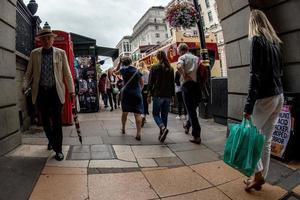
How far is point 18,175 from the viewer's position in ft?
13.7

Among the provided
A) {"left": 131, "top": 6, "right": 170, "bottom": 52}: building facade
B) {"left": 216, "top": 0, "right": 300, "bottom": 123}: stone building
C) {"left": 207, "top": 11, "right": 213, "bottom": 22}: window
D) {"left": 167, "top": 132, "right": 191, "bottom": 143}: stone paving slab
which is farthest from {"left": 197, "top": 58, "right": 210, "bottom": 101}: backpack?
{"left": 131, "top": 6, "right": 170, "bottom": 52}: building facade

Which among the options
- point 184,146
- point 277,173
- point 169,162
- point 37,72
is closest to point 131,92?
point 184,146

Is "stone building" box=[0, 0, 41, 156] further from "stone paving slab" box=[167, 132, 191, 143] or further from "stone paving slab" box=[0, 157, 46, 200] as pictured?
"stone paving slab" box=[167, 132, 191, 143]

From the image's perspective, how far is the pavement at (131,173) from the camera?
374cm

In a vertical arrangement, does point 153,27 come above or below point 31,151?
above

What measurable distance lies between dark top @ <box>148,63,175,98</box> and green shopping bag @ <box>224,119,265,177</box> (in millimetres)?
3196

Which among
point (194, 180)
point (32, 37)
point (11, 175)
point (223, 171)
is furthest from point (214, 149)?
point (32, 37)

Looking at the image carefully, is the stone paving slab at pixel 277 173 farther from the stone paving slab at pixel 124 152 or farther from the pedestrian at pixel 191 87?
the stone paving slab at pixel 124 152

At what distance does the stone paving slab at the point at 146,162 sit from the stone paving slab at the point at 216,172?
0.62 meters

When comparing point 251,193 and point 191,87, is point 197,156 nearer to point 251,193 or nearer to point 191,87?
point 191,87

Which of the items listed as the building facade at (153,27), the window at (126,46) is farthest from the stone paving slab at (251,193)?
the window at (126,46)

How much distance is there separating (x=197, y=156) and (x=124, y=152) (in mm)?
1269

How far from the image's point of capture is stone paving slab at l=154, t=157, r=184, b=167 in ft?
16.5

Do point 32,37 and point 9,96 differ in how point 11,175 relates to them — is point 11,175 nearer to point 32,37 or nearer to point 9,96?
point 9,96
